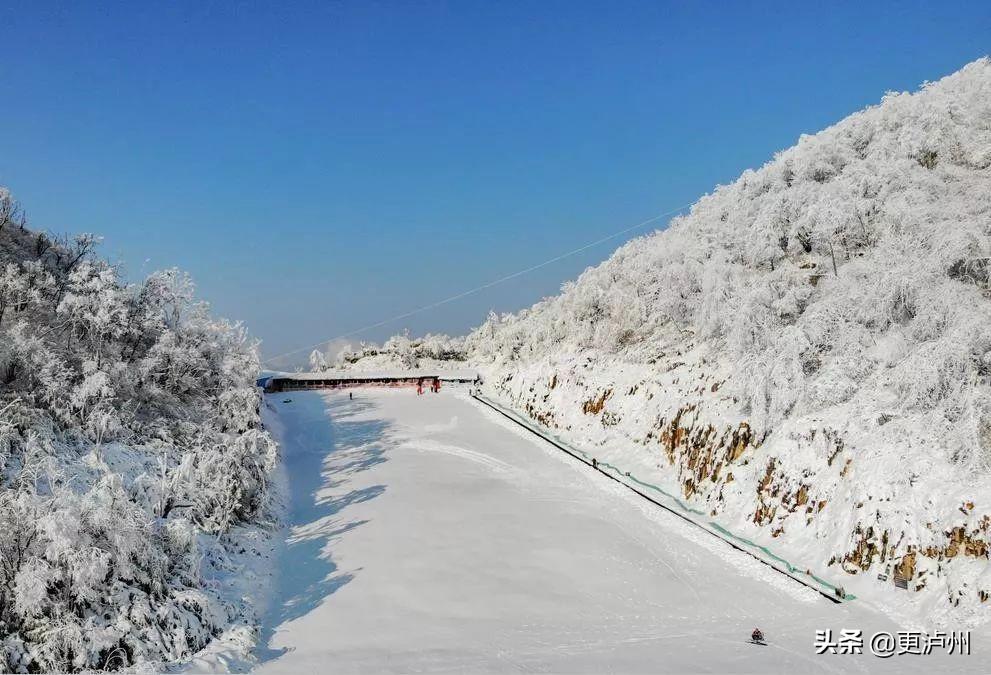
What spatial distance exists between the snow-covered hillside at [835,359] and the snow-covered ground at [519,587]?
2.07 m

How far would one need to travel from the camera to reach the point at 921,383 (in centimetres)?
1728

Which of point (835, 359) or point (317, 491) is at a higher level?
point (835, 359)

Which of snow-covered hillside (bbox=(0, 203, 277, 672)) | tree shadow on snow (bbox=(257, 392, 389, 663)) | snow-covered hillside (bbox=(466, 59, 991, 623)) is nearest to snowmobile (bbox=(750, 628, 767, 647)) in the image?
snow-covered hillside (bbox=(466, 59, 991, 623))

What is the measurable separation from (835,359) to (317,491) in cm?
2172

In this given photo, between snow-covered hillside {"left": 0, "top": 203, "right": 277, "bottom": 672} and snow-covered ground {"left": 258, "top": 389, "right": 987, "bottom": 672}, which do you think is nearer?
snow-covered hillside {"left": 0, "top": 203, "right": 277, "bottom": 672}

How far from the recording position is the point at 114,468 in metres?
17.7

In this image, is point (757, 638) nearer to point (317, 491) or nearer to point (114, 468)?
point (114, 468)

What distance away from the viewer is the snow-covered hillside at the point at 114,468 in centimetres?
1212

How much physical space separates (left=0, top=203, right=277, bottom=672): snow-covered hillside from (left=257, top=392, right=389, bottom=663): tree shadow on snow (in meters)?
1.22

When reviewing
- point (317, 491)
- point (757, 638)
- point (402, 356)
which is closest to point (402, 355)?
point (402, 356)

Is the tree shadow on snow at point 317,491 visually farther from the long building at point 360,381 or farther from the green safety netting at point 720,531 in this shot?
the green safety netting at point 720,531

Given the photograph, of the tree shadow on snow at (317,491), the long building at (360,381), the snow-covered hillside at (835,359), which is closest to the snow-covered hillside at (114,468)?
the tree shadow on snow at (317,491)

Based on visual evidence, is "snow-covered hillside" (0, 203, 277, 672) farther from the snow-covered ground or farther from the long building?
the long building

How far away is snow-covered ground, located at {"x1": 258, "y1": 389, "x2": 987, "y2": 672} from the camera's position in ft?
44.6
